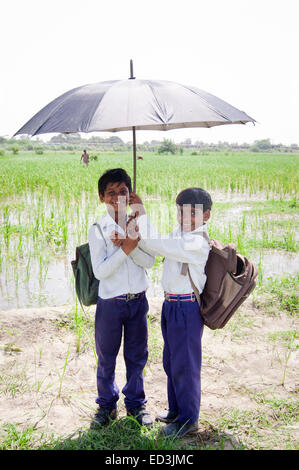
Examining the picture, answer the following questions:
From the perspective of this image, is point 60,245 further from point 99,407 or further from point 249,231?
point 99,407

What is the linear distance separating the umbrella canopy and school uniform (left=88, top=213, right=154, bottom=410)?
1.13ft

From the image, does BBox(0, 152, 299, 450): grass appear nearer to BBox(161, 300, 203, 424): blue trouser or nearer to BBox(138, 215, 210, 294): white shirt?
BBox(161, 300, 203, 424): blue trouser

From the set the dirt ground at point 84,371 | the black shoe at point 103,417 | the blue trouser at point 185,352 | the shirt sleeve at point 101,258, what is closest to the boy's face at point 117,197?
the shirt sleeve at point 101,258

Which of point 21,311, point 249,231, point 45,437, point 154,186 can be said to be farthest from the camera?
point 154,186

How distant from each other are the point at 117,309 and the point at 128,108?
92 centimetres

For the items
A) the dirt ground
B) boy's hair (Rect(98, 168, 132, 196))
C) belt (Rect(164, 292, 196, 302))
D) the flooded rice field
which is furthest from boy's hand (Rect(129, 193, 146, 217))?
the flooded rice field

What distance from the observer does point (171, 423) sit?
192 centimetres

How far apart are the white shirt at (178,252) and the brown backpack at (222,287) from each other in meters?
0.04

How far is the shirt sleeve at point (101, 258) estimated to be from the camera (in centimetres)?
171

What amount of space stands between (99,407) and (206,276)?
882 mm

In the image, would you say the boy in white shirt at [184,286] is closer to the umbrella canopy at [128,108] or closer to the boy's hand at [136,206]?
the boy's hand at [136,206]

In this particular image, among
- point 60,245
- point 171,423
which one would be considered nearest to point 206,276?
point 171,423

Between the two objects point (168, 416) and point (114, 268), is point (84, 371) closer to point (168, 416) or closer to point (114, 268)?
point (168, 416)
